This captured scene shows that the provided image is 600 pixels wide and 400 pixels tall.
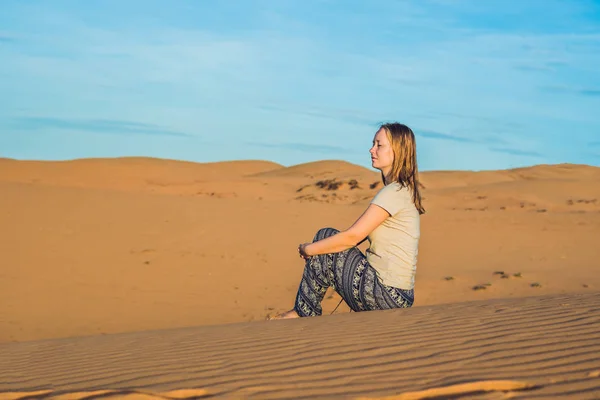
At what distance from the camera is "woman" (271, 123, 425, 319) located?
5.37 m

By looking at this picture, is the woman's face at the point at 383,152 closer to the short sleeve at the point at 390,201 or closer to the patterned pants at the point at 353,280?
the short sleeve at the point at 390,201

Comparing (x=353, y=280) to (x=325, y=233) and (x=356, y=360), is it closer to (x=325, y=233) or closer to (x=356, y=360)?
(x=325, y=233)

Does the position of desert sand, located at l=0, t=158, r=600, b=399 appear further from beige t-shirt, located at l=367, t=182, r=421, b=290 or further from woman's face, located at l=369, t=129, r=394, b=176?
woman's face, located at l=369, t=129, r=394, b=176

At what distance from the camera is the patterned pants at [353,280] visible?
218 inches

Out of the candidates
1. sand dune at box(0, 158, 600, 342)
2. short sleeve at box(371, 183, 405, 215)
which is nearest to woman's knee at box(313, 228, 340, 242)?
short sleeve at box(371, 183, 405, 215)

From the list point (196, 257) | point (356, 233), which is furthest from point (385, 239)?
point (196, 257)

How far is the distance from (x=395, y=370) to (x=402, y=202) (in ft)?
6.29

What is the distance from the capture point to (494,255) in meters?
13.4

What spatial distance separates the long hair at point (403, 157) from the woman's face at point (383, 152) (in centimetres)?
3

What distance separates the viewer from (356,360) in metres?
3.91

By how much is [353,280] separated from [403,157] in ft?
3.10

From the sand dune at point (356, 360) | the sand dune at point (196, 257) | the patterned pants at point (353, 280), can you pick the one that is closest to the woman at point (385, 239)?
the patterned pants at point (353, 280)

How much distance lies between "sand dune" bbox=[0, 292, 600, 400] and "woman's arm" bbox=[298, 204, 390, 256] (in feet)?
1.66

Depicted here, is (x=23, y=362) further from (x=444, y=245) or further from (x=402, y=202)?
(x=444, y=245)
